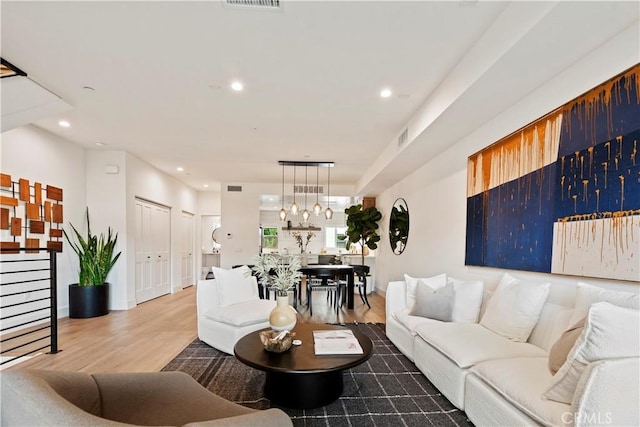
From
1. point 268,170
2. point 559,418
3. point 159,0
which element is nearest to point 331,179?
point 268,170

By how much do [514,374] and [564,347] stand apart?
31 centimetres

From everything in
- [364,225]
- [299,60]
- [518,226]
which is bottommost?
[364,225]

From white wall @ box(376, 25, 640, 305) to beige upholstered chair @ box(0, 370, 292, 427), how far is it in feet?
7.92

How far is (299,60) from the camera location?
2.89m

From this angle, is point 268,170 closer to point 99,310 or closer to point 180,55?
point 99,310

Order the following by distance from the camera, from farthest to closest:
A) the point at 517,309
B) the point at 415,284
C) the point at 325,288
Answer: the point at 325,288 < the point at 415,284 < the point at 517,309

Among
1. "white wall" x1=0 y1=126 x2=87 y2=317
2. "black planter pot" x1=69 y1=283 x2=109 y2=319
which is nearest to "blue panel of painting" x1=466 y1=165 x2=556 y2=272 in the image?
"black planter pot" x1=69 y1=283 x2=109 y2=319

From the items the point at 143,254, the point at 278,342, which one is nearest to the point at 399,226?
the point at 278,342

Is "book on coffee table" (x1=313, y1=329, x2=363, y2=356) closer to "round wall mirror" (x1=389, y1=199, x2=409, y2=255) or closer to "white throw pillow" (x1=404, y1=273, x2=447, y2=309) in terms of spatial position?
"white throw pillow" (x1=404, y1=273, x2=447, y2=309)

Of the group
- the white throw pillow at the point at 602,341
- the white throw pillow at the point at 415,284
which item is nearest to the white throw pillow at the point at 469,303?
the white throw pillow at the point at 415,284

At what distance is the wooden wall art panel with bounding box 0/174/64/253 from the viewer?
165 inches

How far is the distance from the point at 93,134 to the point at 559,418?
6.19 m

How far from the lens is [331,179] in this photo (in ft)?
27.9

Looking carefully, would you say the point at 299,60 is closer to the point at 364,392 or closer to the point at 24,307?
the point at 364,392
